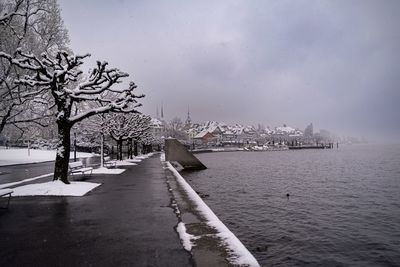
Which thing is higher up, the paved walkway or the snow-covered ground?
the snow-covered ground

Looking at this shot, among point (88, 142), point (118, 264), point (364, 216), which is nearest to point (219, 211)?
point (364, 216)

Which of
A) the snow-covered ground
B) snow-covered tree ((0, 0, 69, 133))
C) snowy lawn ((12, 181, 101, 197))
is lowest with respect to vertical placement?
snowy lawn ((12, 181, 101, 197))

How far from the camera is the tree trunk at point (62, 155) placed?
17141 mm

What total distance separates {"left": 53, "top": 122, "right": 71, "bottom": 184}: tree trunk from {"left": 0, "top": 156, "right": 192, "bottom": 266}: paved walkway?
3.24 m

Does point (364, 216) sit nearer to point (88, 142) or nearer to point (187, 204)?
point (187, 204)

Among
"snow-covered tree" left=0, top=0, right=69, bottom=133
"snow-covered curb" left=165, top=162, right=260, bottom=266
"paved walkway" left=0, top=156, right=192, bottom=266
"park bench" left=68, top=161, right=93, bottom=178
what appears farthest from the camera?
"snow-covered tree" left=0, top=0, right=69, bottom=133

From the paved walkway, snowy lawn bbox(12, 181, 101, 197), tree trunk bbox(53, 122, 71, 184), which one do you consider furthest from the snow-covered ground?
the paved walkway

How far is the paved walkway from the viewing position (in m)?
6.59

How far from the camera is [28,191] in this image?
49.9ft

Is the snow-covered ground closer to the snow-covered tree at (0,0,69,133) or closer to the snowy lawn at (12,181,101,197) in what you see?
the snow-covered tree at (0,0,69,133)

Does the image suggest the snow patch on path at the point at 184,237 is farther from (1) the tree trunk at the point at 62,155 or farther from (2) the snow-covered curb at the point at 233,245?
(1) the tree trunk at the point at 62,155

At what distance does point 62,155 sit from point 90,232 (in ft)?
31.2

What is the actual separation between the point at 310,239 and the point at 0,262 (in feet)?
31.7

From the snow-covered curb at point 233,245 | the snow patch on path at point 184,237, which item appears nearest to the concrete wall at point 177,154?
the snow-covered curb at point 233,245
